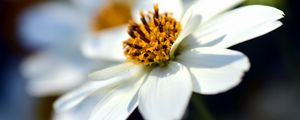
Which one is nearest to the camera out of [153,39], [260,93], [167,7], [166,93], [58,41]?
[166,93]

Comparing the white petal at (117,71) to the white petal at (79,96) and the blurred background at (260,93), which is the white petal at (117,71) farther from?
the blurred background at (260,93)

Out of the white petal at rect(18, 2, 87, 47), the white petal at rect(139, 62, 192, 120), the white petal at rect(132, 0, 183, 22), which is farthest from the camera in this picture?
the white petal at rect(18, 2, 87, 47)

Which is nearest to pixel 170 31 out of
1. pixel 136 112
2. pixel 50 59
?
pixel 136 112

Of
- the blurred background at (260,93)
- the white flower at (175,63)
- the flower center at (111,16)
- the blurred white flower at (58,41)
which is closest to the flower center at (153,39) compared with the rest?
the white flower at (175,63)

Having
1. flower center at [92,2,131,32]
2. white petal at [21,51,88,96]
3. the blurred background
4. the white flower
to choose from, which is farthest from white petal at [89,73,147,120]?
flower center at [92,2,131,32]

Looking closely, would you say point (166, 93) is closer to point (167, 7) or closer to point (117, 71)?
point (117, 71)

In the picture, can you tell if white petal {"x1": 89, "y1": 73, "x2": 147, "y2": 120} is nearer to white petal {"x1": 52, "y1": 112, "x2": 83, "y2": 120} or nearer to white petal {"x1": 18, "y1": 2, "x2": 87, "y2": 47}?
white petal {"x1": 52, "y1": 112, "x2": 83, "y2": 120}

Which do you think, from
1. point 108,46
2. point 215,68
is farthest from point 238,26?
point 108,46

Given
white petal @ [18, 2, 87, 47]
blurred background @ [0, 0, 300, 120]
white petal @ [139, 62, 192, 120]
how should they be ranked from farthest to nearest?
white petal @ [18, 2, 87, 47] < blurred background @ [0, 0, 300, 120] < white petal @ [139, 62, 192, 120]
